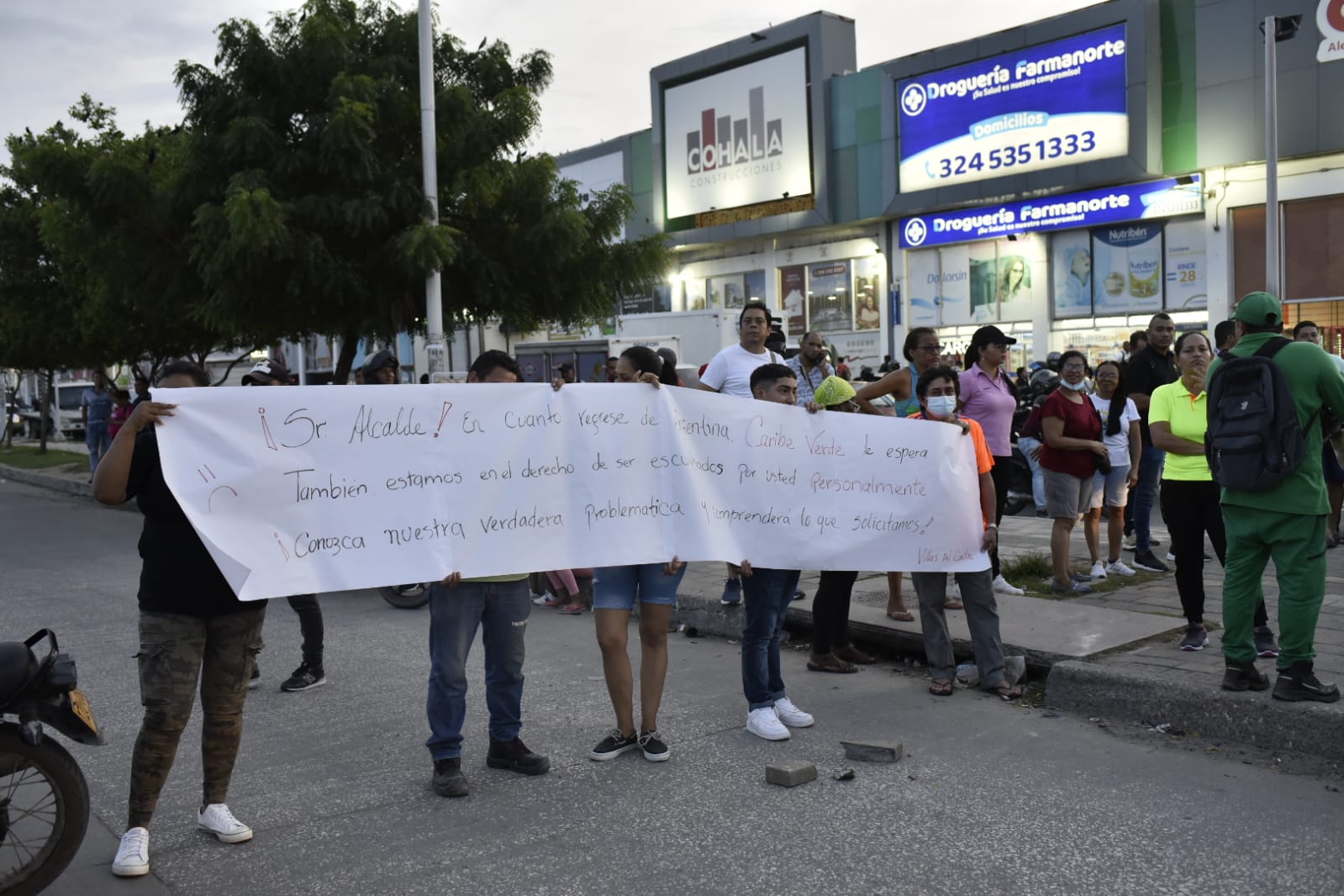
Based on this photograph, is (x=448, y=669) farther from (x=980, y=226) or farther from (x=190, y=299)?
(x=980, y=226)

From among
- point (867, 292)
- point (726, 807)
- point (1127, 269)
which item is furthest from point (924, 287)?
point (726, 807)

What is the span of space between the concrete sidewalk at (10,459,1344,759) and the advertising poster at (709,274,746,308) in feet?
89.8

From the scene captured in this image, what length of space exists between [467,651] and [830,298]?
1180 inches

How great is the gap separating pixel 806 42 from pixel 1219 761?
98.7 ft

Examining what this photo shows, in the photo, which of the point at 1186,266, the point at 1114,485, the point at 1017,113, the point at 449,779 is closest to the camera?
the point at 449,779

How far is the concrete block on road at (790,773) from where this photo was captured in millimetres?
4988

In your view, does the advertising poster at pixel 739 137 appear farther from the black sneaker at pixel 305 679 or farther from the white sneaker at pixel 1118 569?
the black sneaker at pixel 305 679

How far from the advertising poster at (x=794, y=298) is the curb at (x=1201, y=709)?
29116mm

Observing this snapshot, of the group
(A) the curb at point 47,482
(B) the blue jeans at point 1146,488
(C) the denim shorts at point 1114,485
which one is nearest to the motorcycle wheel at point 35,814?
(C) the denim shorts at point 1114,485

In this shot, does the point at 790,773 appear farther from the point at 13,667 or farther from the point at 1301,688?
the point at 13,667

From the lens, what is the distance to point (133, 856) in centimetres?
421

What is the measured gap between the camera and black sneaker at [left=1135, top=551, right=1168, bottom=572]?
9.48 meters

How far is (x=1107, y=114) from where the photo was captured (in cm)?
2588

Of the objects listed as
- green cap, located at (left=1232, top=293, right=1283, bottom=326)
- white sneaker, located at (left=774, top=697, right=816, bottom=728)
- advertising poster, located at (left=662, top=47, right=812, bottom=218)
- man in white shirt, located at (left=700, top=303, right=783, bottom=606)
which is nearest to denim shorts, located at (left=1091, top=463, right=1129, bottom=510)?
man in white shirt, located at (left=700, top=303, right=783, bottom=606)
